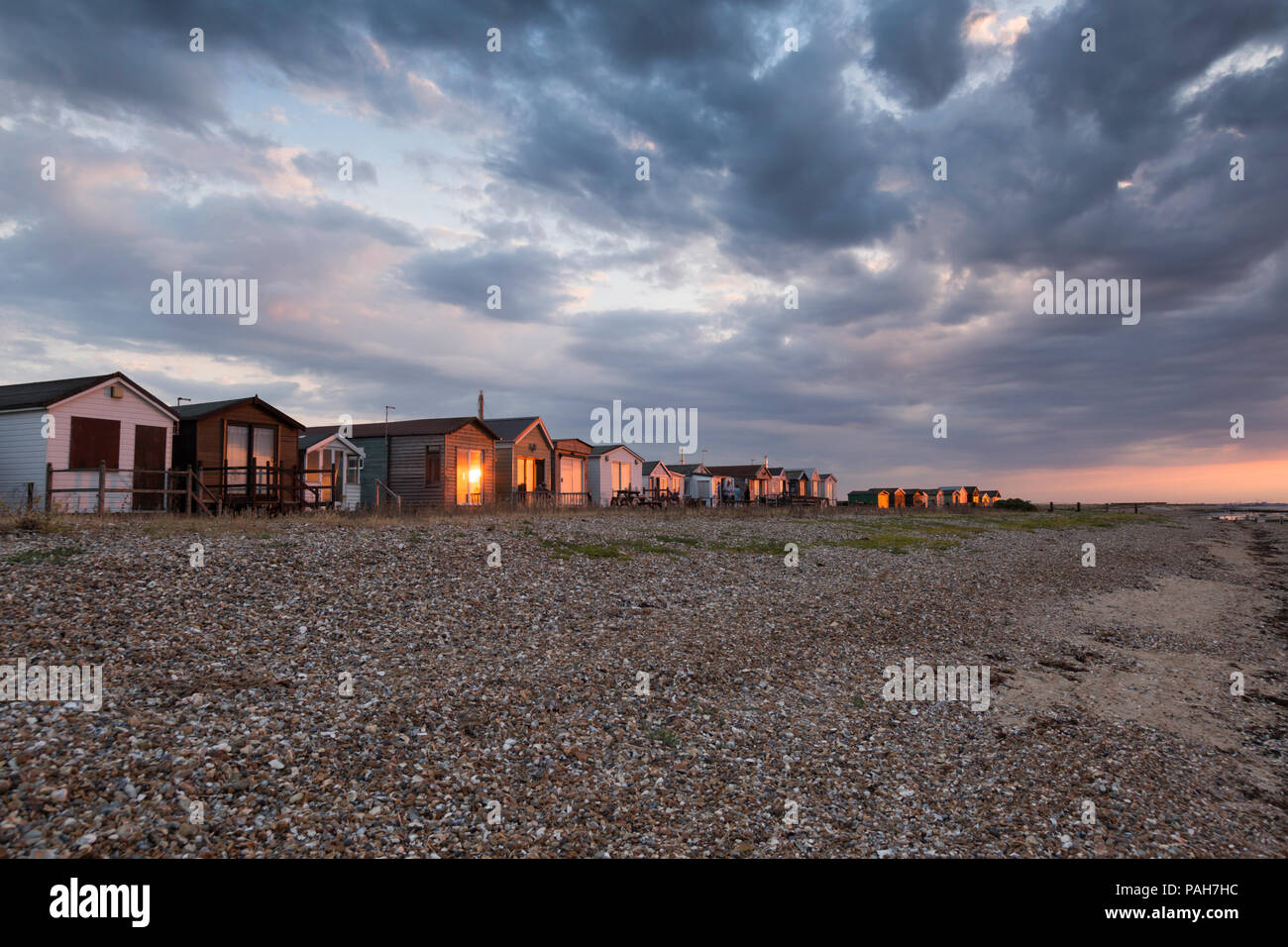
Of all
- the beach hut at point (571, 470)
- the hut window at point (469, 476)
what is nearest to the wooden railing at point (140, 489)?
the hut window at point (469, 476)

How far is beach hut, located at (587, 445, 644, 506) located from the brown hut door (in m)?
29.5

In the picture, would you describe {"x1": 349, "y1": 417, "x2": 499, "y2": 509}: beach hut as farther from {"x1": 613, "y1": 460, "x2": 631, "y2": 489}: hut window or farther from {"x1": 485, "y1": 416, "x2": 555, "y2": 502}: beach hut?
{"x1": 613, "y1": 460, "x2": 631, "y2": 489}: hut window

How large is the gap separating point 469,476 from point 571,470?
1172 cm

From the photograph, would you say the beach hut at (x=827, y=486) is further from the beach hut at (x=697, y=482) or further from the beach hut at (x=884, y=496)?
the beach hut at (x=697, y=482)

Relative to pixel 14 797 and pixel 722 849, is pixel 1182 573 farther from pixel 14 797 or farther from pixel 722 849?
pixel 14 797

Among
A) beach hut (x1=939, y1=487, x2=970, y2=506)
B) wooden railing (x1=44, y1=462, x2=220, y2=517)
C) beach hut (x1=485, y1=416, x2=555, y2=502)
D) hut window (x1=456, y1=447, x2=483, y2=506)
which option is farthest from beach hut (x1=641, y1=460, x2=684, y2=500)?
beach hut (x1=939, y1=487, x2=970, y2=506)

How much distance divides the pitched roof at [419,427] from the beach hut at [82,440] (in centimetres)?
1281

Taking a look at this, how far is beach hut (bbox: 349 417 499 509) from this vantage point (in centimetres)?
3703

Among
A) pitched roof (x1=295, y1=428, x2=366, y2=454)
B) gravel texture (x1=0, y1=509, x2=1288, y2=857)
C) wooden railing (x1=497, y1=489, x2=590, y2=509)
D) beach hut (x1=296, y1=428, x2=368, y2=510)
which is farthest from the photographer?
wooden railing (x1=497, y1=489, x2=590, y2=509)

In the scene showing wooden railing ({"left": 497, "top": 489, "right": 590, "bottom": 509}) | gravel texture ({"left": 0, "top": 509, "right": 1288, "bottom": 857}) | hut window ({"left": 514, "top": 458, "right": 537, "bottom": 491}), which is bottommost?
gravel texture ({"left": 0, "top": 509, "right": 1288, "bottom": 857})

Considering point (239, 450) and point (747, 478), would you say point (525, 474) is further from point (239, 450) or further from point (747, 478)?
point (747, 478)

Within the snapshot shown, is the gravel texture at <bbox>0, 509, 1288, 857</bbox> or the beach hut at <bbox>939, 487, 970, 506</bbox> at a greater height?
the beach hut at <bbox>939, 487, 970, 506</bbox>

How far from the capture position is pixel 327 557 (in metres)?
15.6
